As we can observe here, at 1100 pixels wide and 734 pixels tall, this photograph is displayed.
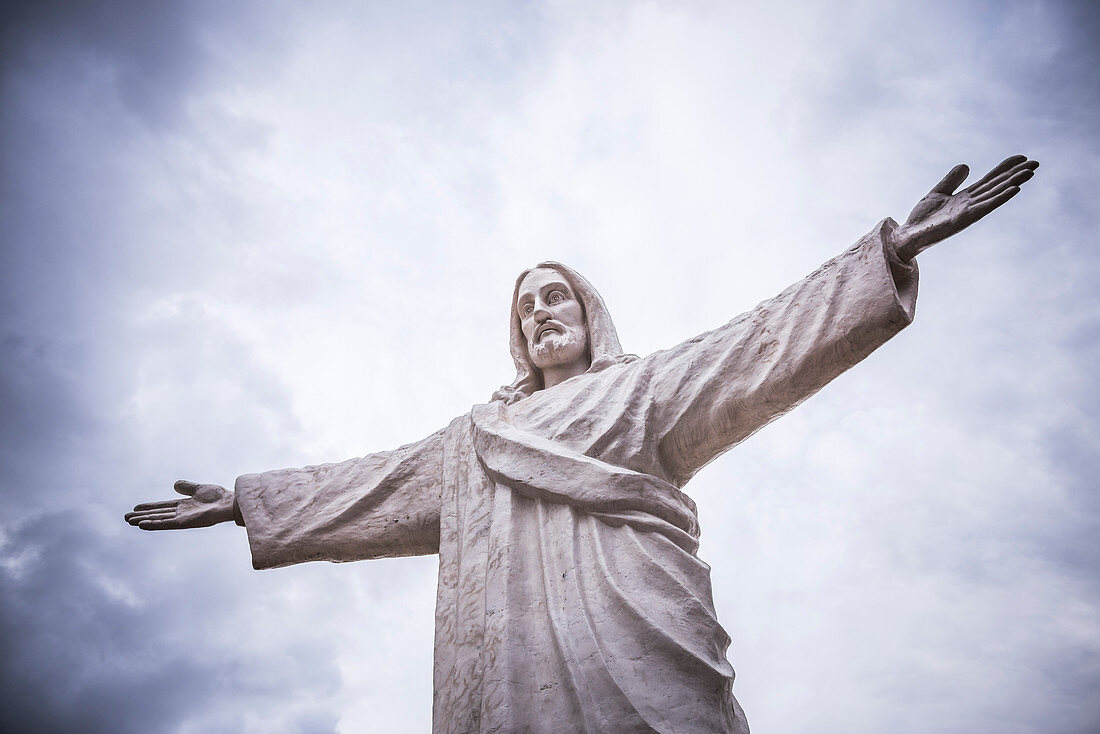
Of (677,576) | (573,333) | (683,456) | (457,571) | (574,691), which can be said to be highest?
(573,333)

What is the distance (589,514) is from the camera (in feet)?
13.6

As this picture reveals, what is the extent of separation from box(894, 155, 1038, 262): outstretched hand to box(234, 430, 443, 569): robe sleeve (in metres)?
3.02

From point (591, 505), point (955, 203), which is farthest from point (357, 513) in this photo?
point (955, 203)

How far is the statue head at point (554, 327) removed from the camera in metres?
5.99

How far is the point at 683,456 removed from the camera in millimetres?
4762

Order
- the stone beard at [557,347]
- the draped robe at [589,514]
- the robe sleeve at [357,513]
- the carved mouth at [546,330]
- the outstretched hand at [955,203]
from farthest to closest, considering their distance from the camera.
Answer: the carved mouth at [546,330], the stone beard at [557,347], the robe sleeve at [357,513], the outstretched hand at [955,203], the draped robe at [589,514]

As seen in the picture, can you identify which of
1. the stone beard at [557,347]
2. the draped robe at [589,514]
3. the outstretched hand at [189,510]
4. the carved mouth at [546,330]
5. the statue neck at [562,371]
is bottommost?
the draped robe at [589,514]

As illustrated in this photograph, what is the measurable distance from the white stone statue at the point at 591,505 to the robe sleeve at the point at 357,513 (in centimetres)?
1

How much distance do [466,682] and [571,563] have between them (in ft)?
2.29

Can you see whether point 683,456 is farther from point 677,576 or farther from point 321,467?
point 321,467

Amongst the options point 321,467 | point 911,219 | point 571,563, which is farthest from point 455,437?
point 911,219

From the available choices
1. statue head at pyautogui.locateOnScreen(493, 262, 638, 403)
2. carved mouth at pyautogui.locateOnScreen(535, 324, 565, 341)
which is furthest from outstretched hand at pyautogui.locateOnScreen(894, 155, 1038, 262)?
carved mouth at pyautogui.locateOnScreen(535, 324, 565, 341)

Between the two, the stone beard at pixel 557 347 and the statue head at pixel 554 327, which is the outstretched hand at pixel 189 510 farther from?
the stone beard at pixel 557 347

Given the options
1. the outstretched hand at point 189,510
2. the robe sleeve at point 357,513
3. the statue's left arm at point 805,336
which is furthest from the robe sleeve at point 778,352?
the outstretched hand at point 189,510
